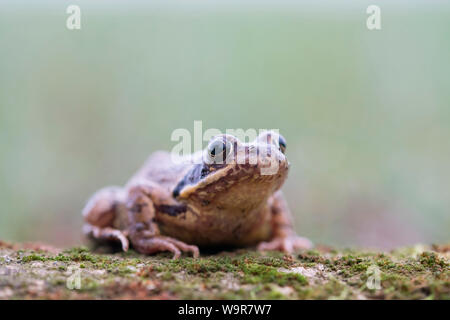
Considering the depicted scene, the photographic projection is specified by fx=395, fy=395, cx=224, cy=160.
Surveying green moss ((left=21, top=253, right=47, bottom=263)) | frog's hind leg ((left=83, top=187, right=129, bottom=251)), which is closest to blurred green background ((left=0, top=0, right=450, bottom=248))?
frog's hind leg ((left=83, top=187, right=129, bottom=251))

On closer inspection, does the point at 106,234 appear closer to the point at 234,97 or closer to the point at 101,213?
the point at 101,213

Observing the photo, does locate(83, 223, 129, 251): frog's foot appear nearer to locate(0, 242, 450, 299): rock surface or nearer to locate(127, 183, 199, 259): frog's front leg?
locate(127, 183, 199, 259): frog's front leg

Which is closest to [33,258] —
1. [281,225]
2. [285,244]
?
[285,244]

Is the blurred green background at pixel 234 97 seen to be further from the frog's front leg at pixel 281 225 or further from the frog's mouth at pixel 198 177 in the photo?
the frog's mouth at pixel 198 177

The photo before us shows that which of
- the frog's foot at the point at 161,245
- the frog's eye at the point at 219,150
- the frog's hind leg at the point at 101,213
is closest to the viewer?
the frog's eye at the point at 219,150

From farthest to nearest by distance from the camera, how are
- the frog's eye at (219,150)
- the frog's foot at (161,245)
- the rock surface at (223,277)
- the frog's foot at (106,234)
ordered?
the frog's foot at (106,234)
the frog's foot at (161,245)
the frog's eye at (219,150)
the rock surface at (223,277)

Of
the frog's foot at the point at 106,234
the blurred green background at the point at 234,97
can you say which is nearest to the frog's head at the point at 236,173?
the frog's foot at the point at 106,234
